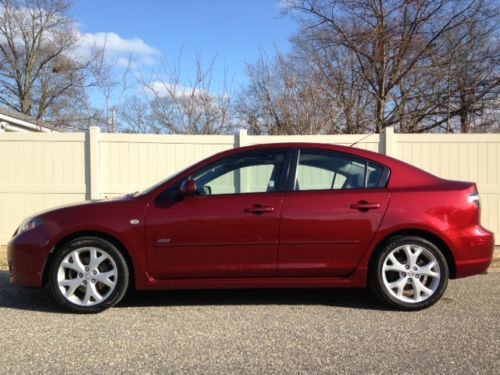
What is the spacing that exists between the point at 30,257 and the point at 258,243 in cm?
216

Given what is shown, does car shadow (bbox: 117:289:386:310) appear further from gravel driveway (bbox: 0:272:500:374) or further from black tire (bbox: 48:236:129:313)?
black tire (bbox: 48:236:129:313)

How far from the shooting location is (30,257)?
4.95 m

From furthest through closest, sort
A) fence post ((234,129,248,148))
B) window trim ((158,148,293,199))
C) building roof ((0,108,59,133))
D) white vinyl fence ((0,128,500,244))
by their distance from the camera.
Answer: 1. building roof ((0,108,59,133))
2. white vinyl fence ((0,128,500,244))
3. fence post ((234,129,248,148))
4. window trim ((158,148,293,199))

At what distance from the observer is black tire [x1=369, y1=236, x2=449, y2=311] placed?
4926mm

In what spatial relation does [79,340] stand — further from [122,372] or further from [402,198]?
[402,198]

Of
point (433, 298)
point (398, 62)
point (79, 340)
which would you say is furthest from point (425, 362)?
point (398, 62)

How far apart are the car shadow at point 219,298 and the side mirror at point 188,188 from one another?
118cm

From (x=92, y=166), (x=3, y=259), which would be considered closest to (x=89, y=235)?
(x=3, y=259)

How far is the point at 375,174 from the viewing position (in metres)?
5.14

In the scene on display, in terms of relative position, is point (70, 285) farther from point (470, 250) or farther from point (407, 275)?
point (470, 250)

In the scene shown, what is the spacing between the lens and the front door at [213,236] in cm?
491

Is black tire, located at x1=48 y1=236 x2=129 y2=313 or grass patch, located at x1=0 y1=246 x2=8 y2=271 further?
grass patch, located at x1=0 y1=246 x2=8 y2=271

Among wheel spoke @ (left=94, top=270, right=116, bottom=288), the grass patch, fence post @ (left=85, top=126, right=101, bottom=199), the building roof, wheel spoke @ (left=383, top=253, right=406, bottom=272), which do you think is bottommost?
the grass patch

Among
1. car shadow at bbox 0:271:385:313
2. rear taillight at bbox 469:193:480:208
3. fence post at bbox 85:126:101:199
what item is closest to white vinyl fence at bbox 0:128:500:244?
fence post at bbox 85:126:101:199
